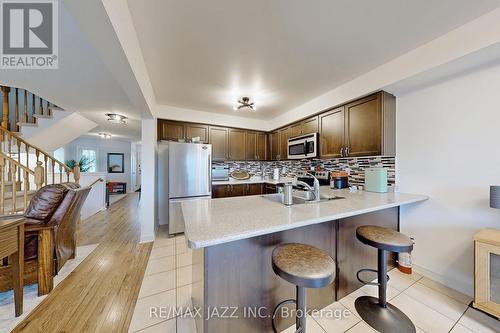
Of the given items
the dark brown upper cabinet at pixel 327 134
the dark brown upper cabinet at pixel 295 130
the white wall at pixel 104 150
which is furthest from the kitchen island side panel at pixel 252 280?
the white wall at pixel 104 150

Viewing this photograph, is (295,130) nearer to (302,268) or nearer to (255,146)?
(255,146)

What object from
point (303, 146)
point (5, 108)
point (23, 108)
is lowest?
point (303, 146)

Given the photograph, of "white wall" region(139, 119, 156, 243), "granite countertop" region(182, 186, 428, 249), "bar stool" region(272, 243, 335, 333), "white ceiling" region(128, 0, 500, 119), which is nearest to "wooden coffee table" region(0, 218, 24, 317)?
"granite countertop" region(182, 186, 428, 249)

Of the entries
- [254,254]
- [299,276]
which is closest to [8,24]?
[254,254]

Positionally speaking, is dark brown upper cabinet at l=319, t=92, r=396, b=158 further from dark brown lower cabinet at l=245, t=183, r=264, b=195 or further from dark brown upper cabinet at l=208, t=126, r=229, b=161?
dark brown upper cabinet at l=208, t=126, r=229, b=161

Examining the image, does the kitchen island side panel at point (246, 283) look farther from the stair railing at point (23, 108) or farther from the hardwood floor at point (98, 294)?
the stair railing at point (23, 108)

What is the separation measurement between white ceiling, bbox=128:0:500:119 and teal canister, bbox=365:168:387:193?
1269 millimetres

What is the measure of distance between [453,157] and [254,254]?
2257 millimetres

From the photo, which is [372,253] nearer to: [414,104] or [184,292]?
[414,104]

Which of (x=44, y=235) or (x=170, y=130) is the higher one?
(x=170, y=130)

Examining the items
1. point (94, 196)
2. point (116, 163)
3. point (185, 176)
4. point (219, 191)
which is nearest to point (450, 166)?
point (219, 191)

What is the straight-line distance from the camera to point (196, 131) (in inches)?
143

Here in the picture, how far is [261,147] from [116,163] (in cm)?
740

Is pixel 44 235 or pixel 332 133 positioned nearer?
pixel 44 235
